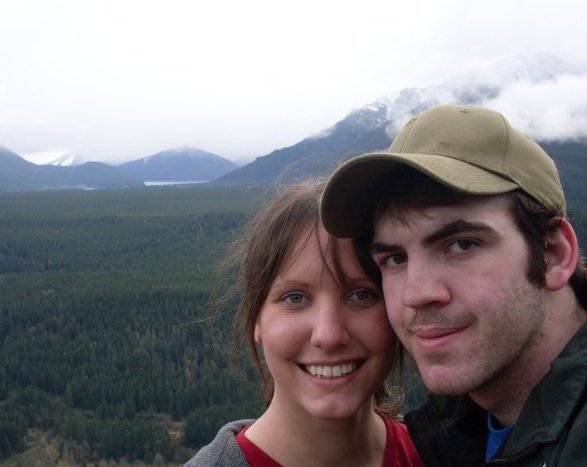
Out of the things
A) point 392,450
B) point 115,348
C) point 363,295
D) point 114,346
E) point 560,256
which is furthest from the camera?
point 114,346

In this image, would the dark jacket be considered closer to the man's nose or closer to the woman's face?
the man's nose

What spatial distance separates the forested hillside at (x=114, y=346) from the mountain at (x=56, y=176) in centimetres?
9940

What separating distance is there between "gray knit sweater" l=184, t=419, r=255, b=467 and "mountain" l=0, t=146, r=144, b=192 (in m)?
140

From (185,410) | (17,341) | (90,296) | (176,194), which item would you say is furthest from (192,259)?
(176,194)

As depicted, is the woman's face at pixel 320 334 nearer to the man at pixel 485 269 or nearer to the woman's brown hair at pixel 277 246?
the woman's brown hair at pixel 277 246

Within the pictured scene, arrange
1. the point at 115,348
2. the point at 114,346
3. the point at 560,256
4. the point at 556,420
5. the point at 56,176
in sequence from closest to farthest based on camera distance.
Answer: the point at 556,420, the point at 560,256, the point at 115,348, the point at 114,346, the point at 56,176

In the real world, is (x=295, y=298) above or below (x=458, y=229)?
below

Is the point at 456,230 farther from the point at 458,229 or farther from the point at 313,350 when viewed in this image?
the point at 313,350

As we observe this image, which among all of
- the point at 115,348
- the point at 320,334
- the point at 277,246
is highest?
the point at 277,246

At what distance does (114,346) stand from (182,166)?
147 meters

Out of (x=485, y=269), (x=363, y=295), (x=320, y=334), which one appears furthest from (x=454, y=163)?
(x=320, y=334)

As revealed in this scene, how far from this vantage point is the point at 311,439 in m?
1.85

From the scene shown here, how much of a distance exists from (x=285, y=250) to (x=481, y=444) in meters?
0.82

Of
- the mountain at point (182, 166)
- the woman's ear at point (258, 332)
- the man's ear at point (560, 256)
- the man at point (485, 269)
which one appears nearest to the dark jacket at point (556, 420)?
the man at point (485, 269)
